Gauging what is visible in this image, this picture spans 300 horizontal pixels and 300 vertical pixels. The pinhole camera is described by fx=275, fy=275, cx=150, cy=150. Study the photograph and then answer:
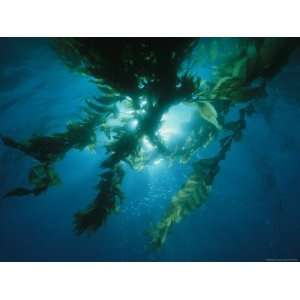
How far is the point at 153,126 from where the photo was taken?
245 centimetres

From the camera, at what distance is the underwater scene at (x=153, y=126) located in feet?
7.19

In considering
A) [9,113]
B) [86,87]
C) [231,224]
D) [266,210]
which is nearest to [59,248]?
[231,224]

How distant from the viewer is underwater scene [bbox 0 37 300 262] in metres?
2.19

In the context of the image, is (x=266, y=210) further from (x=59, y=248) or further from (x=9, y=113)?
(x=59, y=248)

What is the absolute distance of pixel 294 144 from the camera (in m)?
13.0

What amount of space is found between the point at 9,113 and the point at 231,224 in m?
25.6
